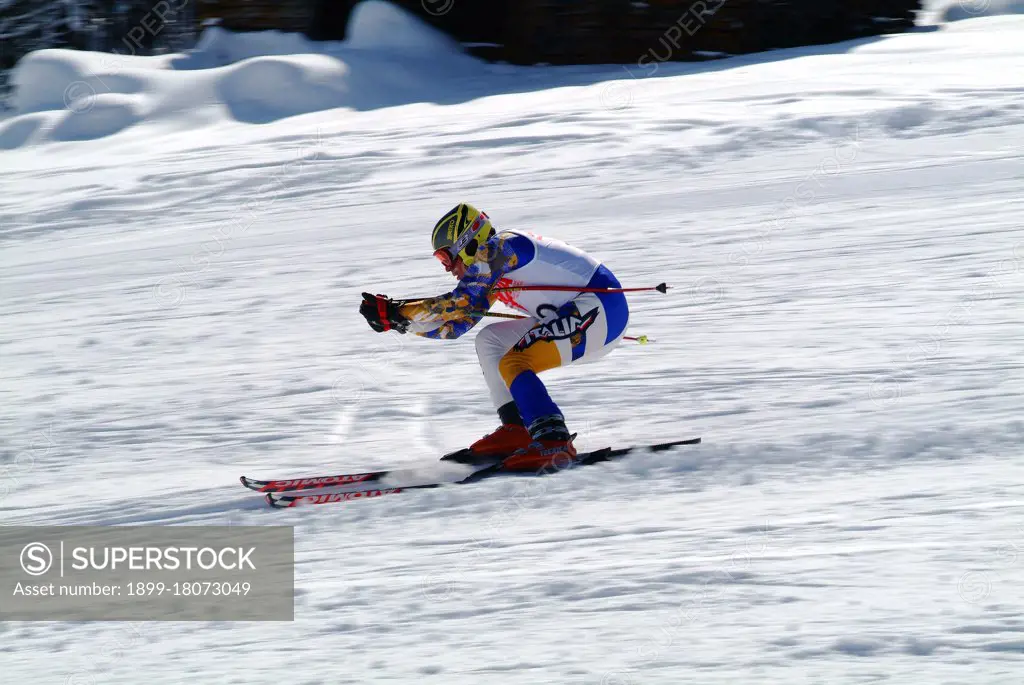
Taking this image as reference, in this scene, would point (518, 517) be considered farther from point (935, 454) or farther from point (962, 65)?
point (962, 65)

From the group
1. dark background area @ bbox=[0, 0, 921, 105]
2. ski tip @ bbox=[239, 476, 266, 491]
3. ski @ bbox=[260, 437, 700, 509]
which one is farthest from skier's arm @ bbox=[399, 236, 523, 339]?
dark background area @ bbox=[0, 0, 921, 105]

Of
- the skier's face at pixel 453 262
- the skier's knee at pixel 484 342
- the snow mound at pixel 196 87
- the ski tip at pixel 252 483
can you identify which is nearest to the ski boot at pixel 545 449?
the skier's knee at pixel 484 342

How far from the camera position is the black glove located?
4949 millimetres

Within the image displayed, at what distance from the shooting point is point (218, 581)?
4.41m

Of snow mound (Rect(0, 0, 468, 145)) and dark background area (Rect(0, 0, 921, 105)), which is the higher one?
dark background area (Rect(0, 0, 921, 105))

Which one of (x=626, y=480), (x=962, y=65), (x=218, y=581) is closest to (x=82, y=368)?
(x=218, y=581)

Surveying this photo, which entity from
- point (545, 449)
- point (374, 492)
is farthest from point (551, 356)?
point (374, 492)

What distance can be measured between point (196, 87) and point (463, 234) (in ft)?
31.3

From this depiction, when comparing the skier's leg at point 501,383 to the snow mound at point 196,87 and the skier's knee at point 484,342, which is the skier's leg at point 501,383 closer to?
the skier's knee at point 484,342

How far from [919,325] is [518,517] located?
3.44 metres

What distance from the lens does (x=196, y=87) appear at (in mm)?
13492

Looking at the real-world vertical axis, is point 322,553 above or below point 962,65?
below

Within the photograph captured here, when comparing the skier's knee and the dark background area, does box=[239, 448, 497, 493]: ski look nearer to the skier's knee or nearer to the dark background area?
the skier's knee

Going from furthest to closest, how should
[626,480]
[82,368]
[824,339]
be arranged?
[82,368], [824,339], [626,480]
